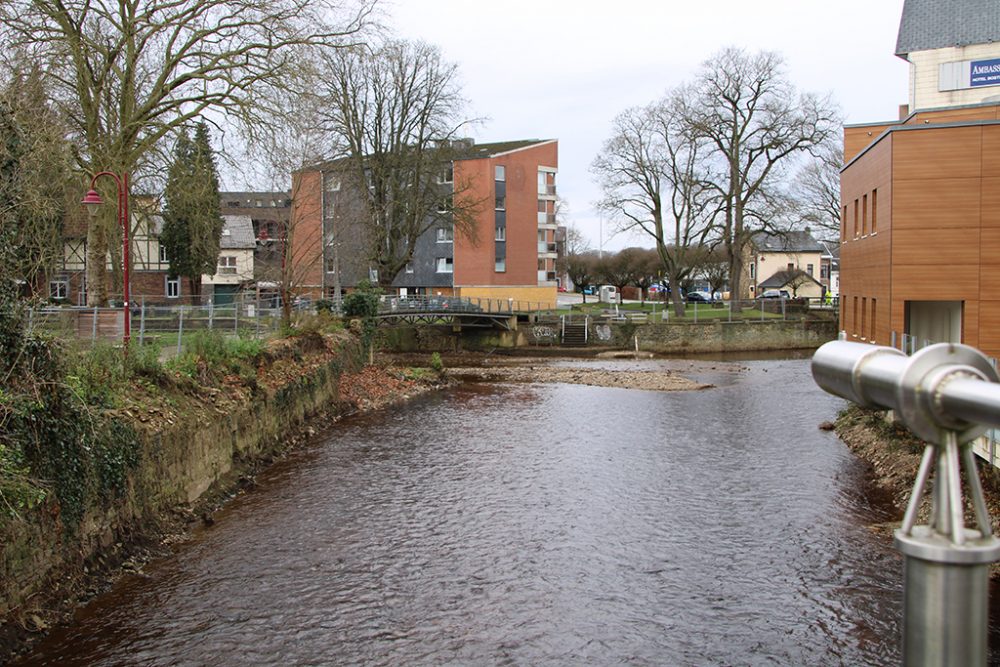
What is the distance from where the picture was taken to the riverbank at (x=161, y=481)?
9.47 m

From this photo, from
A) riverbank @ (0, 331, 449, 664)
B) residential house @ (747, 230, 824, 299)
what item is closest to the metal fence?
riverbank @ (0, 331, 449, 664)

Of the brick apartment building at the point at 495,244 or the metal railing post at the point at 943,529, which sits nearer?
the metal railing post at the point at 943,529

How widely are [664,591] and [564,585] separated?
1320 mm

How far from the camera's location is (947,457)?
172 centimetres

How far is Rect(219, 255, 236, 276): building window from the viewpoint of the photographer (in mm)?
66625

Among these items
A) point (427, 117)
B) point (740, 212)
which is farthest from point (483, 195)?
point (740, 212)

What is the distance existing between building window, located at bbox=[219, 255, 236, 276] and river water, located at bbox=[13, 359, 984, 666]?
48.4 m

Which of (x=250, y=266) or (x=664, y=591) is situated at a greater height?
(x=250, y=266)

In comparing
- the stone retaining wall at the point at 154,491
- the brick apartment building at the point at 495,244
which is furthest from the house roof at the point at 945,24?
the brick apartment building at the point at 495,244

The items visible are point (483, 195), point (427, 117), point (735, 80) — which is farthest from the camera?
point (483, 195)

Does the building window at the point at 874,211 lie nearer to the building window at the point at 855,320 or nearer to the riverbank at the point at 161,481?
the building window at the point at 855,320

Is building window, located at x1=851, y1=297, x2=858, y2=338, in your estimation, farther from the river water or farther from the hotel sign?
the hotel sign

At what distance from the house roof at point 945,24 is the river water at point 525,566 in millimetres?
15137

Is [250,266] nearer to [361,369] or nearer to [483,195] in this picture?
[483,195]
